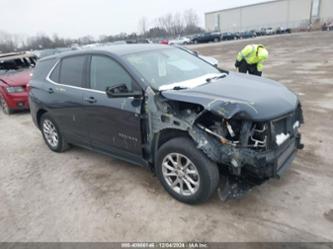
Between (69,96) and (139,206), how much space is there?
2.04 m

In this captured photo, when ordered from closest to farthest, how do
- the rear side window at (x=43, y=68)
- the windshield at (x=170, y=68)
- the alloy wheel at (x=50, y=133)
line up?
1. the windshield at (x=170, y=68)
2. the rear side window at (x=43, y=68)
3. the alloy wheel at (x=50, y=133)

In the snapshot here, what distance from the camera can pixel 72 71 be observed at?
446 cm

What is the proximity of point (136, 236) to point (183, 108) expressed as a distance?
1.44 meters

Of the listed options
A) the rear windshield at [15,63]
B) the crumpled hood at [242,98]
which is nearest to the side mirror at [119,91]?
the crumpled hood at [242,98]

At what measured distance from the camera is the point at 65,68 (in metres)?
4.63

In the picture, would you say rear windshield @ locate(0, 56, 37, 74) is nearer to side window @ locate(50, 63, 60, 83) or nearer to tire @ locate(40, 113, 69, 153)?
tire @ locate(40, 113, 69, 153)

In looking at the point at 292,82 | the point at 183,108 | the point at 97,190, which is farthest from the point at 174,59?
the point at 292,82

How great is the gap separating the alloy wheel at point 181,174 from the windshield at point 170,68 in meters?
0.84

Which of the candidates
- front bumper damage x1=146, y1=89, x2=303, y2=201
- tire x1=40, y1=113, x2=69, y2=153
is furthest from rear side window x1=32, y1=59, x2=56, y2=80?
front bumper damage x1=146, y1=89, x2=303, y2=201

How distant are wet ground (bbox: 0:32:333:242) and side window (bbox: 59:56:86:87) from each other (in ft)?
4.33

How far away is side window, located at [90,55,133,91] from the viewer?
145 inches

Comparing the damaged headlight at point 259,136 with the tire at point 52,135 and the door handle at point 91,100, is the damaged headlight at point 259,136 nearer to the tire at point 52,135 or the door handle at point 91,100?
the door handle at point 91,100

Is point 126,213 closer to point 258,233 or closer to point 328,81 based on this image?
point 258,233

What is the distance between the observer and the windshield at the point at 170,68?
3.59m
